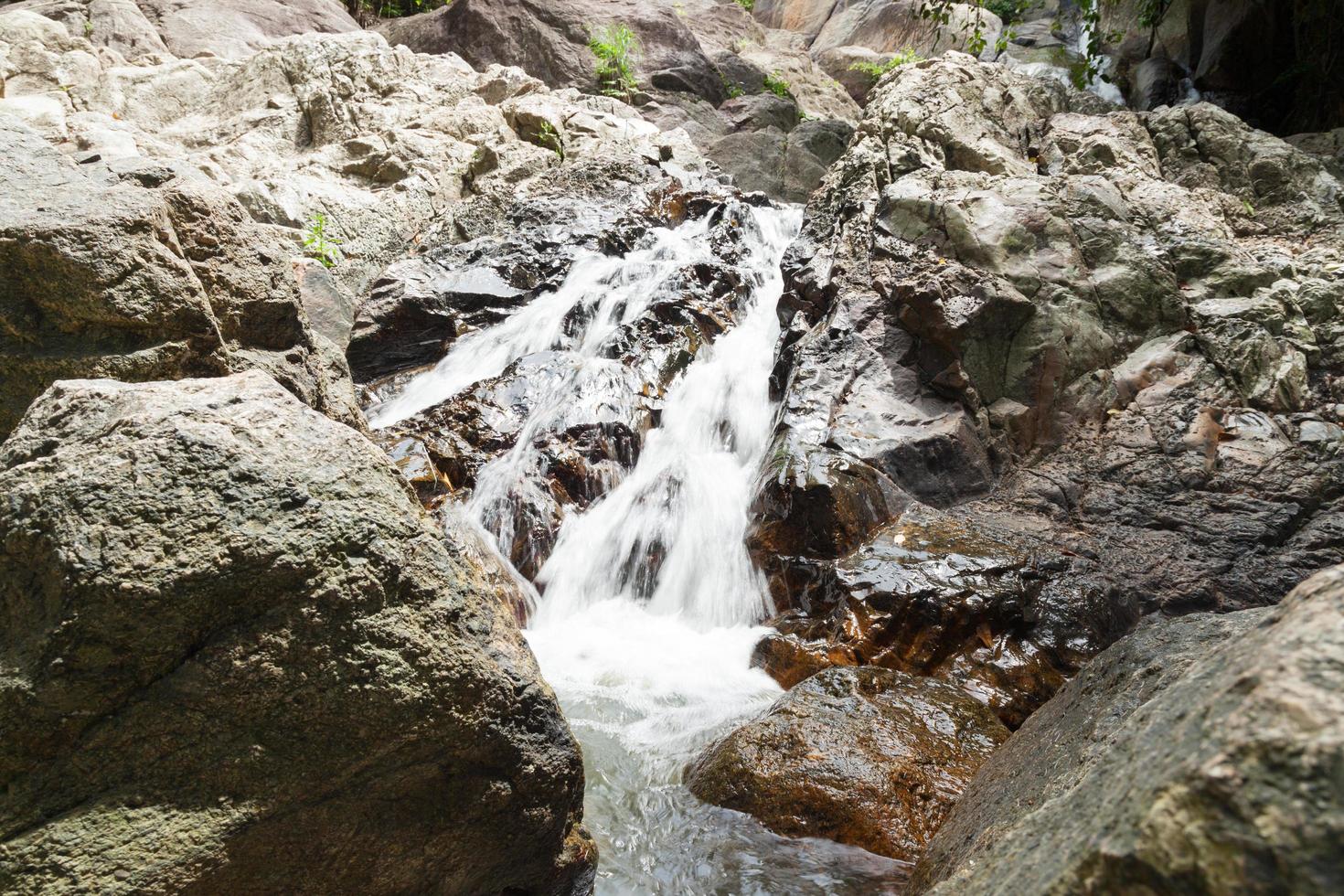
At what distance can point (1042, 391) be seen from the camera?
6.30m

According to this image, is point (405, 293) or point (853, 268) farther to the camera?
point (405, 293)

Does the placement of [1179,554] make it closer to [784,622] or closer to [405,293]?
[784,622]

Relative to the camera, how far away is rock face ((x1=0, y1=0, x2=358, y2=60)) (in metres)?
11.7

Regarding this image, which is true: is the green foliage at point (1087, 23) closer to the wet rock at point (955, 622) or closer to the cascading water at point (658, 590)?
the cascading water at point (658, 590)

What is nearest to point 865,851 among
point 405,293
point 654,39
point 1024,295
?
point 1024,295

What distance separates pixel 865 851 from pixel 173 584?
2.64 meters

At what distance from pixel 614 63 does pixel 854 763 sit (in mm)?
15169

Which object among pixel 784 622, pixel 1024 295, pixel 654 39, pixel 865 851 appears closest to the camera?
pixel 865 851

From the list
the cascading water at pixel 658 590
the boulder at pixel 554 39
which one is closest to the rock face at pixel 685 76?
the boulder at pixel 554 39

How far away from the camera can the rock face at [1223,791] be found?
36.0 inches

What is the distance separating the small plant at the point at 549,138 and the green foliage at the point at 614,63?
11.5 ft

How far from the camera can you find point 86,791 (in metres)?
1.78

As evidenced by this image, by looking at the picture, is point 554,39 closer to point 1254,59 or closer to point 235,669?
point 1254,59

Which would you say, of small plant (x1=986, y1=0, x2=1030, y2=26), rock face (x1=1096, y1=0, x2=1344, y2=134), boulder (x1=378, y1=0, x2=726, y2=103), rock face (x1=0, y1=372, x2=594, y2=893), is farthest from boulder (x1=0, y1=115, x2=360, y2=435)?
small plant (x1=986, y1=0, x2=1030, y2=26)
